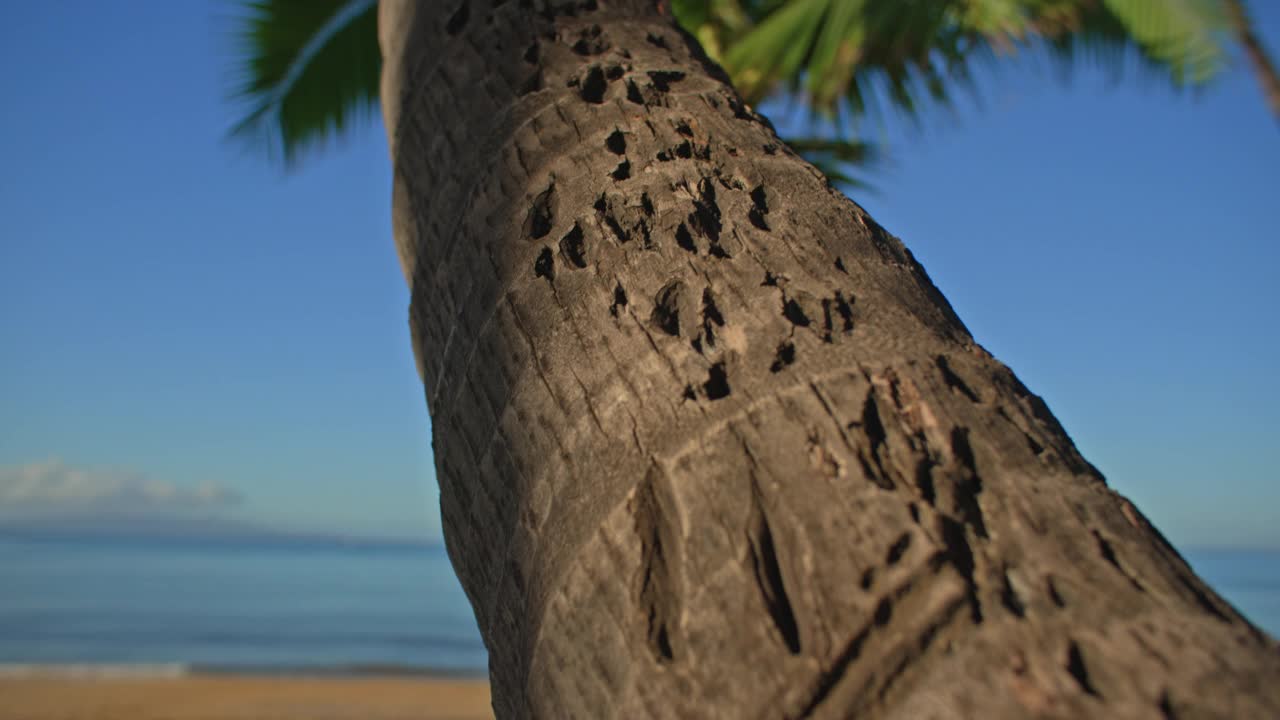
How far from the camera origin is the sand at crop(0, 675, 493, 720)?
8766mm

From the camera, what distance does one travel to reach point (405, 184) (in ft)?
4.57

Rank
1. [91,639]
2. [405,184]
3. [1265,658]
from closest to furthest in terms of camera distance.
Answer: [1265,658]
[405,184]
[91,639]

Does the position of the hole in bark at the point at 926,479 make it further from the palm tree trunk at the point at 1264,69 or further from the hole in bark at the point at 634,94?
the palm tree trunk at the point at 1264,69

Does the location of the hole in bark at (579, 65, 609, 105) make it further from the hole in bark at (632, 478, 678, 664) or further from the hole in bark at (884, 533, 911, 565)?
the hole in bark at (884, 533, 911, 565)

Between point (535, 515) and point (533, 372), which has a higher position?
point (533, 372)

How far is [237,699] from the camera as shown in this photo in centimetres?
967

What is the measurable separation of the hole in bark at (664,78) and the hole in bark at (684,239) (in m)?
0.30

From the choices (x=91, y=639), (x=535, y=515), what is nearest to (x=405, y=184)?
(x=535, y=515)

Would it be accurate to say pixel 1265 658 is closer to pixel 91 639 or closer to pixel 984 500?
pixel 984 500

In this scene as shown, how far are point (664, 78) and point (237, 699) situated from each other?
33.4 ft

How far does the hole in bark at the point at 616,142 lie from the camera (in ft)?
3.74

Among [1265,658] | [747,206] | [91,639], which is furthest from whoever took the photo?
[91,639]

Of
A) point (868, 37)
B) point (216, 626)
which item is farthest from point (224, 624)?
point (868, 37)

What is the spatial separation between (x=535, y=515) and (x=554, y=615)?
0.11 metres
